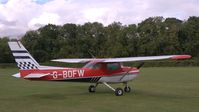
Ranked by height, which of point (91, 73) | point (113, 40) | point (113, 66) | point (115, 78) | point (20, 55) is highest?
point (113, 40)

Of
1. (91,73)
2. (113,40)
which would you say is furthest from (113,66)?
(113,40)

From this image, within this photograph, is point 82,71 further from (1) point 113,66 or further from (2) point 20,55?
(2) point 20,55

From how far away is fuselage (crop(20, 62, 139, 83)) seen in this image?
51.6ft

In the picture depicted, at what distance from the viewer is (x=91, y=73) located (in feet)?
55.8

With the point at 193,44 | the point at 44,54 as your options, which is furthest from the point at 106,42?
the point at 193,44

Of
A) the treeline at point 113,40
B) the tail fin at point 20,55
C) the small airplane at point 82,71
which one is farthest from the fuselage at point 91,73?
the treeline at point 113,40

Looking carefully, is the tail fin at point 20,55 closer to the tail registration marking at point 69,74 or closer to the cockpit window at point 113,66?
the tail registration marking at point 69,74

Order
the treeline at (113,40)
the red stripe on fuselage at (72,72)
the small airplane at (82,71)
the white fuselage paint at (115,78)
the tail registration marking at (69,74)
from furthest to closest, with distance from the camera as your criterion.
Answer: the treeline at (113,40)
the white fuselage paint at (115,78)
the tail registration marking at (69,74)
the red stripe on fuselage at (72,72)
the small airplane at (82,71)

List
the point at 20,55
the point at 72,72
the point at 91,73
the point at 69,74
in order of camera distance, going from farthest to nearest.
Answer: the point at 91,73 → the point at 72,72 → the point at 69,74 → the point at 20,55

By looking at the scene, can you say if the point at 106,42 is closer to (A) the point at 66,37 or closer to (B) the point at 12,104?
(A) the point at 66,37

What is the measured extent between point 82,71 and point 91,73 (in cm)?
49

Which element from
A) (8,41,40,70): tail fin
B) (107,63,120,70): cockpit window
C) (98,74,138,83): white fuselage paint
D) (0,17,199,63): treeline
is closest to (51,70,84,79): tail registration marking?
(8,41,40,70): tail fin

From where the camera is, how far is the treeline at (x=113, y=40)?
269ft

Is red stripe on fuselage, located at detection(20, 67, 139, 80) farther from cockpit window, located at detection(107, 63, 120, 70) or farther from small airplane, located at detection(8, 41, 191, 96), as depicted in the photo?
cockpit window, located at detection(107, 63, 120, 70)
